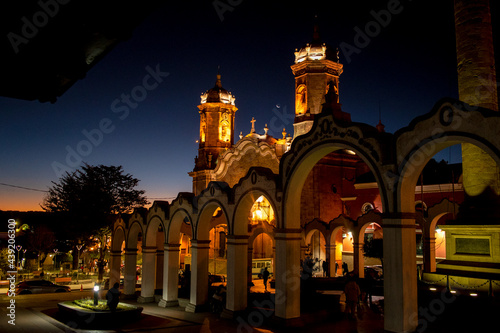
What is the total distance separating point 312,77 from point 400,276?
23.7 meters

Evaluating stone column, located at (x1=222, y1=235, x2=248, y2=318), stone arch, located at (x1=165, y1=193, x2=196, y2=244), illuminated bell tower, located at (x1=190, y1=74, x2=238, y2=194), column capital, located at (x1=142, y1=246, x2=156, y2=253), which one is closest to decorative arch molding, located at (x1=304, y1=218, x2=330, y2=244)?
stone arch, located at (x1=165, y1=193, x2=196, y2=244)

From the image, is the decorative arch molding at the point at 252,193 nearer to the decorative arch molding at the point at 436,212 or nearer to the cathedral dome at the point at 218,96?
the decorative arch molding at the point at 436,212

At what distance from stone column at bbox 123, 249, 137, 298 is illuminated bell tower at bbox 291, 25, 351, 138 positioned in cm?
1509

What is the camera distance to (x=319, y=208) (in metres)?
31.2

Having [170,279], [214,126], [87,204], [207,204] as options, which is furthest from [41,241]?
[207,204]

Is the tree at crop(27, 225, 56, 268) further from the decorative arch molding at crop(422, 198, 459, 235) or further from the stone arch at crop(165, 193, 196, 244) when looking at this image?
the decorative arch molding at crop(422, 198, 459, 235)

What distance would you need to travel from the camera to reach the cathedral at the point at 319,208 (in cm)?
986

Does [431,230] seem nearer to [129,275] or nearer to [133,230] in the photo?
[133,230]

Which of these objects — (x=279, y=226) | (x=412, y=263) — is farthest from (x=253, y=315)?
(x=412, y=263)

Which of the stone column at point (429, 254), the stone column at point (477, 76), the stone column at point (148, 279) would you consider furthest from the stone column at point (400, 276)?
the stone column at point (148, 279)

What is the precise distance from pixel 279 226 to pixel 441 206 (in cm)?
1070

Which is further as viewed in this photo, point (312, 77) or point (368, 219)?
point (312, 77)

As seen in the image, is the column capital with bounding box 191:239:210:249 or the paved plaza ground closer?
the paved plaza ground

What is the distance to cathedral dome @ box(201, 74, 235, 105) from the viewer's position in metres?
42.3
